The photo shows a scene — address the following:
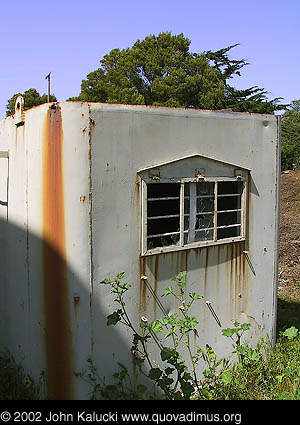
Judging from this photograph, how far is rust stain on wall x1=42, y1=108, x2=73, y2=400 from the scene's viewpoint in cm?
397

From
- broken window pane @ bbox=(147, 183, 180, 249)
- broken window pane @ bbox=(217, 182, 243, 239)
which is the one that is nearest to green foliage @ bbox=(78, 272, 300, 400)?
broken window pane @ bbox=(147, 183, 180, 249)

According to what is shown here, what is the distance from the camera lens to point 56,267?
13.2ft

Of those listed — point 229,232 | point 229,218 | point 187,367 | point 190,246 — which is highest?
point 229,218

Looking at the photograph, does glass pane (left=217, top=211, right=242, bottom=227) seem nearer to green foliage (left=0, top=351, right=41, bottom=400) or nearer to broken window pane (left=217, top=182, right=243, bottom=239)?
broken window pane (left=217, top=182, right=243, bottom=239)

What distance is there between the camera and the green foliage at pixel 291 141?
25.5 m

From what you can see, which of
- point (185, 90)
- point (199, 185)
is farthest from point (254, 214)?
point (185, 90)

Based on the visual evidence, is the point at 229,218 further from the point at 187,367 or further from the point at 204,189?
the point at 187,367

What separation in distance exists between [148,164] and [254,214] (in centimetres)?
163

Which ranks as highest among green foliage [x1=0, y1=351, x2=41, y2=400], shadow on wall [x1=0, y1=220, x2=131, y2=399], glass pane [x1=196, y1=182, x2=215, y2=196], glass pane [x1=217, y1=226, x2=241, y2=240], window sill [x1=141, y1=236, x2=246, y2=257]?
glass pane [x1=196, y1=182, x2=215, y2=196]

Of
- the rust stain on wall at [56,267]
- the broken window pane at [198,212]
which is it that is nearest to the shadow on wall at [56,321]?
the rust stain on wall at [56,267]

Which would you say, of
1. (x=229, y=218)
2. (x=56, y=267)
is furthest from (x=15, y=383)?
(x=229, y=218)

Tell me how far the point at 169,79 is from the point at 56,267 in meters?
19.7
